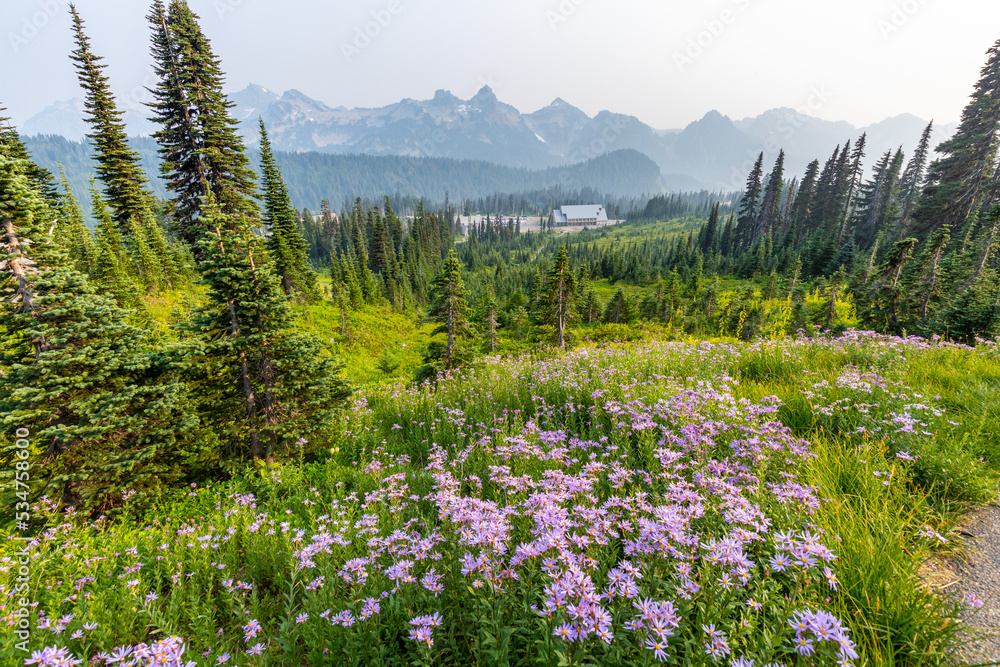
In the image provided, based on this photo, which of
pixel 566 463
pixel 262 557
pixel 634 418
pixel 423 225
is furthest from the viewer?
pixel 423 225

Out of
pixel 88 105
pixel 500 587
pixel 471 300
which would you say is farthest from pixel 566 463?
pixel 471 300

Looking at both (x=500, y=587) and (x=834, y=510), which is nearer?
(x=500, y=587)

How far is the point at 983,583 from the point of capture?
9.02 ft

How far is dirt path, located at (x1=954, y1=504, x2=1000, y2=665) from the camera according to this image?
86.7 inches

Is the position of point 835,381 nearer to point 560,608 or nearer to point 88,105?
point 560,608

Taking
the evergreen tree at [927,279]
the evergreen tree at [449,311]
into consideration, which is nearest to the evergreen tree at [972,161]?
the evergreen tree at [927,279]

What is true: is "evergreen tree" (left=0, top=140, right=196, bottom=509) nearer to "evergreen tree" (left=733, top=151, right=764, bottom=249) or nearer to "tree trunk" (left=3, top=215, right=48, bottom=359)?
"tree trunk" (left=3, top=215, right=48, bottom=359)

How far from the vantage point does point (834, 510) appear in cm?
302

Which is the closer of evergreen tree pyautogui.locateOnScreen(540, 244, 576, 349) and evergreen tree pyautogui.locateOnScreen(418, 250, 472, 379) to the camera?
evergreen tree pyautogui.locateOnScreen(418, 250, 472, 379)

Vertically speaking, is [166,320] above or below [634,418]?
below

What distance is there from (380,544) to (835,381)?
7.01 m

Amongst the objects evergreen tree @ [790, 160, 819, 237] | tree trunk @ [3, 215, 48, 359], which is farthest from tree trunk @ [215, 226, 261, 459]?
evergreen tree @ [790, 160, 819, 237]

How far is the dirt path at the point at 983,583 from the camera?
2201 mm

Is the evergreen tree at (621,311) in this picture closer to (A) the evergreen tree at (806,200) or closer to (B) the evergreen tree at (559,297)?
(B) the evergreen tree at (559,297)
